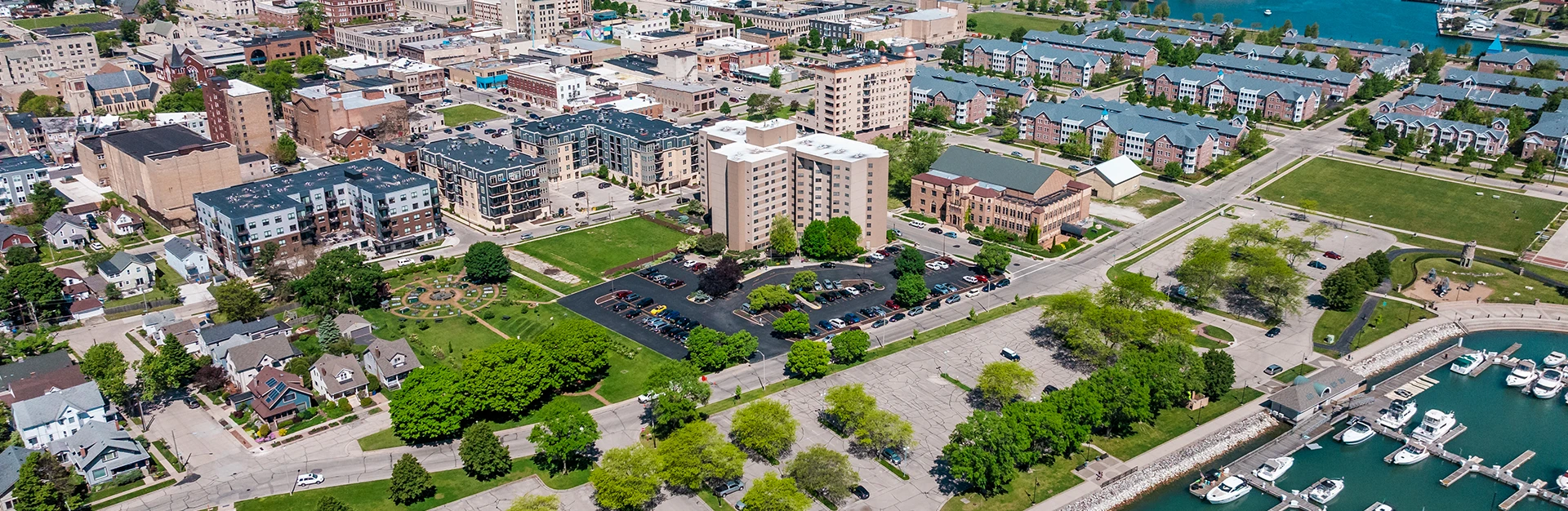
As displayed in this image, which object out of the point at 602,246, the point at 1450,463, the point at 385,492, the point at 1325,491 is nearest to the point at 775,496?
the point at 385,492

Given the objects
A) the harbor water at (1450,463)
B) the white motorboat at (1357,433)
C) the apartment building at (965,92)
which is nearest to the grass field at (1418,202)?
the harbor water at (1450,463)

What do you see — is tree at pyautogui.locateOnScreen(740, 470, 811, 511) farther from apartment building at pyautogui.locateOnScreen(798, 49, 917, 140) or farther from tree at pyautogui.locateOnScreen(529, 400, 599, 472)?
apartment building at pyautogui.locateOnScreen(798, 49, 917, 140)

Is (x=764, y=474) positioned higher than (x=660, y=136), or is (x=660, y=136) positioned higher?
(x=660, y=136)

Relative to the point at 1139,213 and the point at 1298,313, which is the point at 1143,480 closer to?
the point at 1298,313

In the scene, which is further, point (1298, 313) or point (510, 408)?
point (1298, 313)

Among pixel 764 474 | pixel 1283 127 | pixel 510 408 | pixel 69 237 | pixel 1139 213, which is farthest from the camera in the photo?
pixel 1283 127

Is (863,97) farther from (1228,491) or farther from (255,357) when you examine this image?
(255,357)

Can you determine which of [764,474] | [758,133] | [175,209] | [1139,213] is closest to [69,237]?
[175,209]

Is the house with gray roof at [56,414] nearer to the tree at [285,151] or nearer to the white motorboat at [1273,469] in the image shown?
the tree at [285,151]
